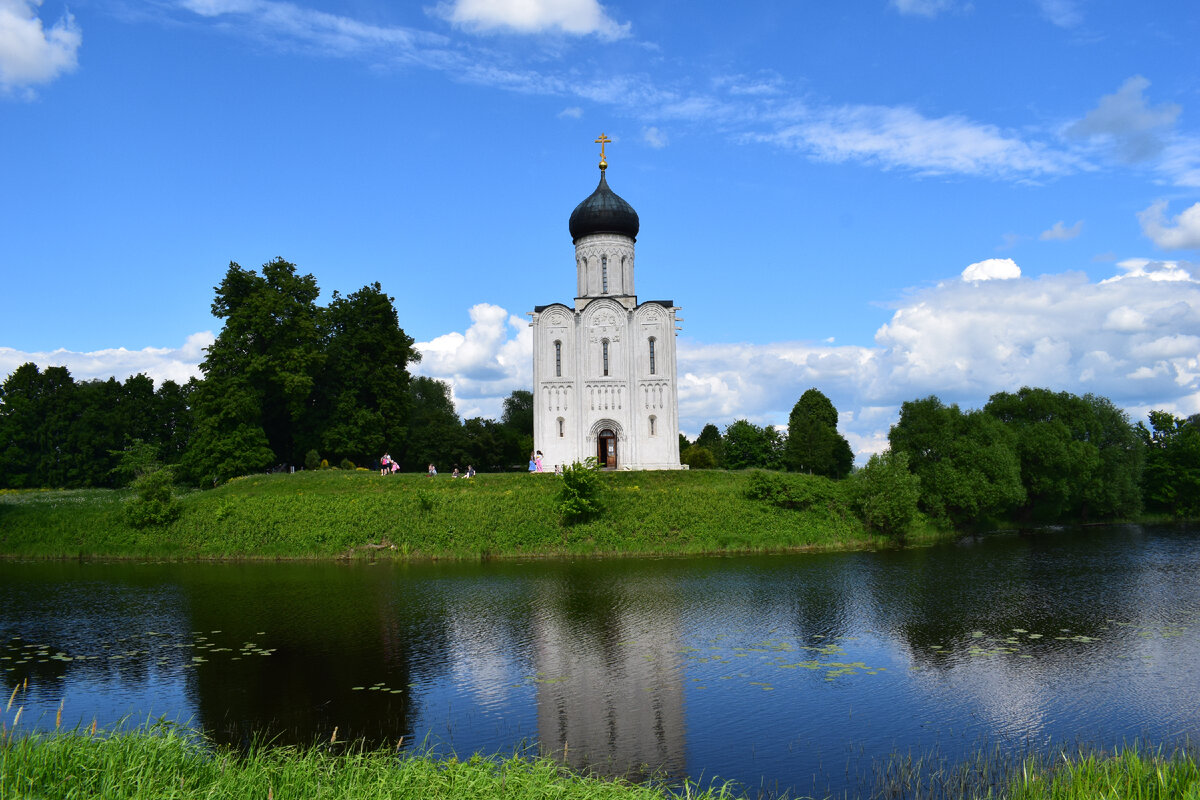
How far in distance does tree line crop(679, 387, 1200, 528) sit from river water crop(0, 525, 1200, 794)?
11851 millimetres

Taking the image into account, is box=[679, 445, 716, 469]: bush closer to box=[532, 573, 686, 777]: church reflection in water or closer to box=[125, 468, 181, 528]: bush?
box=[125, 468, 181, 528]: bush

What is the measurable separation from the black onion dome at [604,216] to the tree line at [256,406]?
493 inches

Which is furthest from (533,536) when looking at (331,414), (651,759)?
(651,759)

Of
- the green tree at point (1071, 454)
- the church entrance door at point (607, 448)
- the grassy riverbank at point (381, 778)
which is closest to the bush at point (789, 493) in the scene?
the church entrance door at point (607, 448)

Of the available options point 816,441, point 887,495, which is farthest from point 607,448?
point 816,441

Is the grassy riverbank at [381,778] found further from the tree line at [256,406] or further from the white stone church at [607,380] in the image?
the white stone church at [607,380]

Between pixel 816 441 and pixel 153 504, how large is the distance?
50684mm

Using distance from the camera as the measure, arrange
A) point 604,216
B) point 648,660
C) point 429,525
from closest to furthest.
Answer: point 648,660 < point 429,525 < point 604,216

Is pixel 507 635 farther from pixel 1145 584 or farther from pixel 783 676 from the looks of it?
pixel 1145 584

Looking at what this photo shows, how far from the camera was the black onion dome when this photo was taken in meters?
47.2

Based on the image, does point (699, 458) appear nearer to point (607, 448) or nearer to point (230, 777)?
point (607, 448)

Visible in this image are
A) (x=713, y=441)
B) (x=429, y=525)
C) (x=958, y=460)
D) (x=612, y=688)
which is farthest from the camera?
(x=713, y=441)

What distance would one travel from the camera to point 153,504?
35125 mm

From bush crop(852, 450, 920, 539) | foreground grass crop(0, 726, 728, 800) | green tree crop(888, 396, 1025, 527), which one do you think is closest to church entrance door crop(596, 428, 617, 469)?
bush crop(852, 450, 920, 539)
